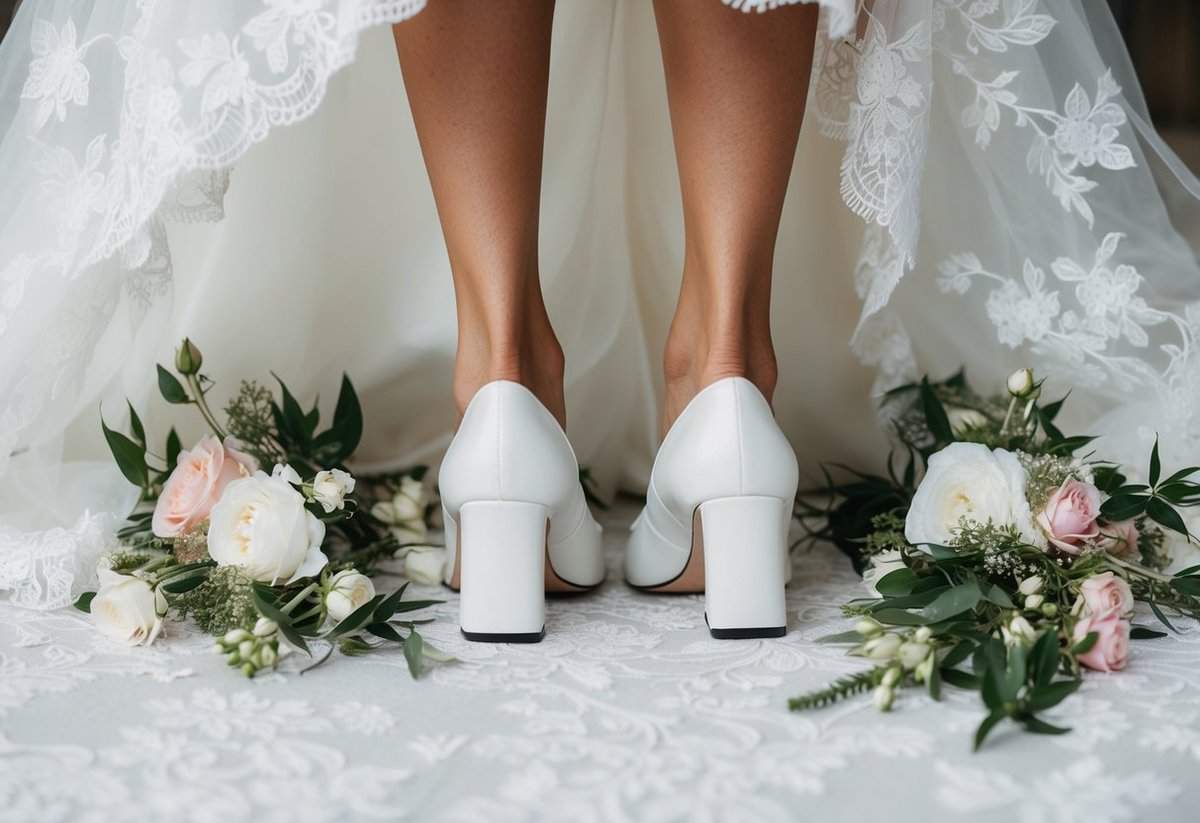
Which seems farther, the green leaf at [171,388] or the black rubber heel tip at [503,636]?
the green leaf at [171,388]

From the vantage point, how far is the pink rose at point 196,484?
3.13 feet

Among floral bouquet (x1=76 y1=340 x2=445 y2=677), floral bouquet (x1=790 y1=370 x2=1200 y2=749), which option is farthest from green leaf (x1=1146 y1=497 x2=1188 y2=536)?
Answer: floral bouquet (x1=76 y1=340 x2=445 y2=677)

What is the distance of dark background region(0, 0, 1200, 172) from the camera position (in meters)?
5.48

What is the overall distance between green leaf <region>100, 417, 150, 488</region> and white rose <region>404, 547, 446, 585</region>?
10.0 inches

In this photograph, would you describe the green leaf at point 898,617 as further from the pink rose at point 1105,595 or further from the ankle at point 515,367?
the ankle at point 515,367

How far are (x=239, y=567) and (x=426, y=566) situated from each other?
22 centimetres

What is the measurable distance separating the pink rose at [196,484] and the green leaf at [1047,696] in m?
0.66

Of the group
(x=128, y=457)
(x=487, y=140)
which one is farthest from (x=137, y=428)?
(x=487, y=140)

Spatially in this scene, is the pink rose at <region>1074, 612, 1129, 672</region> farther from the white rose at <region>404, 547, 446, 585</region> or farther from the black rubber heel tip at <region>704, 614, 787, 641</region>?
the white rose at <region>404, 547, 446, 585</region>

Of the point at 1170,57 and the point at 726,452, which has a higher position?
the point at 1170,57

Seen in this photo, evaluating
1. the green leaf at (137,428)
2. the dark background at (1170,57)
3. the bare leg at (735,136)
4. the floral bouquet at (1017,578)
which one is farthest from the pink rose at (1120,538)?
the dark background at (1170,57)

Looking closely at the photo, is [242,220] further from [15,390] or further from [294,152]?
[15,390]

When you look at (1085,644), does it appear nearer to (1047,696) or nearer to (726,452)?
(1047,696)

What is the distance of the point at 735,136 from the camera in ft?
2.91
